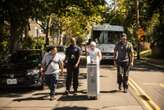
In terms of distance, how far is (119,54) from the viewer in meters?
16.4

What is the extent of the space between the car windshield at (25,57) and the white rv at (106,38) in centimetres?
1556

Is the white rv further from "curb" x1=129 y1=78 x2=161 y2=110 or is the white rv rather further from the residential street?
the residential street

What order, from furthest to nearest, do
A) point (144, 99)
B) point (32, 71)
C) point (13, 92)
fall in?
point (13, 92) → point (32, 71) → point (144, 99)

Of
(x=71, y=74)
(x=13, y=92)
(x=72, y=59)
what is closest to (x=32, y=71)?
(x=13, y=92)

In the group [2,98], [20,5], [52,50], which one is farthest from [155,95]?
[20,5]

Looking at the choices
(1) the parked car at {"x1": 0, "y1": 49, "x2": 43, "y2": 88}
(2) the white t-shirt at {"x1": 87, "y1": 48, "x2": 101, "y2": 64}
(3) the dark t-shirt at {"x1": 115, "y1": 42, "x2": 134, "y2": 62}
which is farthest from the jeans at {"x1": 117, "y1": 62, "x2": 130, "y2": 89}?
(1) the parked car at {"x1": 0, "y1": 49, "x2": 43, "y2": 88}

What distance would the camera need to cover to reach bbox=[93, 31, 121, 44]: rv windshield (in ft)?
113

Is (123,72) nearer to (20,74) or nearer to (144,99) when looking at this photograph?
(144,99)

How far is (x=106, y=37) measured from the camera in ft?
114

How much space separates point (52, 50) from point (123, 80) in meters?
2.95

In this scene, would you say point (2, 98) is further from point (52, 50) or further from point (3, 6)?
point (3, 6)

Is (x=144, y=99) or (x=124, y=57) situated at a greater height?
(x=124, y=57)

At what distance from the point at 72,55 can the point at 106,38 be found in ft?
62.6

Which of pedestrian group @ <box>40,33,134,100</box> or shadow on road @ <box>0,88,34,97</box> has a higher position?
pedestrian group @ <box>40,33,134,100</box>
